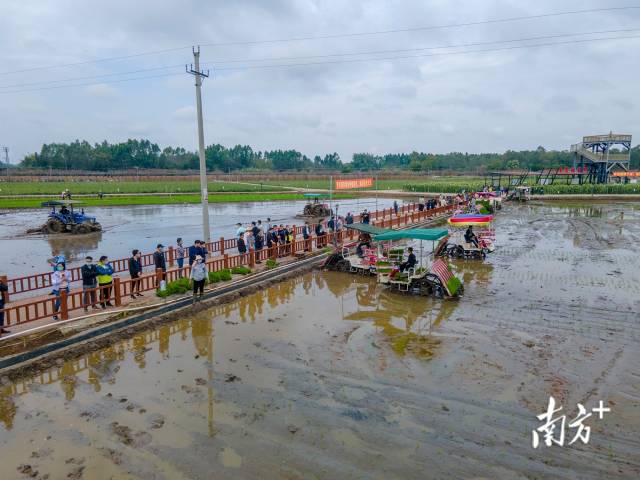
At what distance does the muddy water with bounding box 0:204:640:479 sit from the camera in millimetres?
6102

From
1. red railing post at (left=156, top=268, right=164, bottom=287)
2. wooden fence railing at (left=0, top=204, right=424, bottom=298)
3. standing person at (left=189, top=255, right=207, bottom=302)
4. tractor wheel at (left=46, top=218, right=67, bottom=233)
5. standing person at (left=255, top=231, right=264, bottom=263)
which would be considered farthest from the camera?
tractor wheel at (left=46, top=218, right=67, bottom=233)

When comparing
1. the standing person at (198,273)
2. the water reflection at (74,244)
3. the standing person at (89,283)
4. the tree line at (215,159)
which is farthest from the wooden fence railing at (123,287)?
the tree line at (215,159)

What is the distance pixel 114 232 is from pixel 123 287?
1860 cm

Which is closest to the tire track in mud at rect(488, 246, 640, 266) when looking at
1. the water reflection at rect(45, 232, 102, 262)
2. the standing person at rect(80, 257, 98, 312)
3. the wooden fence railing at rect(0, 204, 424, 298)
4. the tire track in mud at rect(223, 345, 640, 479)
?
the wooden fence railing at rect(0, 204, 424, 298)

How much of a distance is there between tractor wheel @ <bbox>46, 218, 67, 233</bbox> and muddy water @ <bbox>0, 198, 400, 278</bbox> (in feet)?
3.46

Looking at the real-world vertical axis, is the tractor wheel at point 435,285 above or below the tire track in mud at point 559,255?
above

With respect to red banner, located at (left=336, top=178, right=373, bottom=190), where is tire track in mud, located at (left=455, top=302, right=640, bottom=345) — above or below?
below

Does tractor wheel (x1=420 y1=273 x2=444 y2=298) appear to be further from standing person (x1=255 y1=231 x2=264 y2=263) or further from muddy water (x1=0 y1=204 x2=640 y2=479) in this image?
standing person (x1=255 y1=231 x2=264 y2=263)

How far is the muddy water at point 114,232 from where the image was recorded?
72.7ft

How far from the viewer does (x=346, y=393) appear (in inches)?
315

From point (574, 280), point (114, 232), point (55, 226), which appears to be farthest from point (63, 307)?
point (55, 226)

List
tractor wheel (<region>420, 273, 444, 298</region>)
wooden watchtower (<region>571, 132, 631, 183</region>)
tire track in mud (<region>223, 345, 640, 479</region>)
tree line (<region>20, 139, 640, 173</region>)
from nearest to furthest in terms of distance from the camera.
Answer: tire track in mud (<region>223, 345, 640, 479</region>)
tractor wheel (<region>420, 273, 444, 298</region>)
wooden watchtower (<region>571, 132, 631, 183</region>)
tree line (<region>20, 139, 640, 173</region>)

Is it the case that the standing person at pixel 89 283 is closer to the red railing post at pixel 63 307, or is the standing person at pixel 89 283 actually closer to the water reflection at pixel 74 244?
the red railing post at pixel 63 307

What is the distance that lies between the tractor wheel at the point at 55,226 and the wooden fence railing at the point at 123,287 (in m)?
16.5
